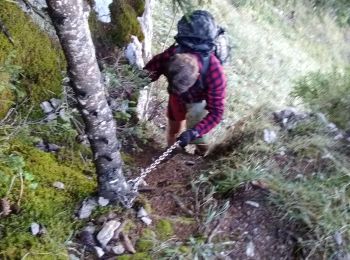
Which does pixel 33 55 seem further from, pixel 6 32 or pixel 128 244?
pixel 128 244

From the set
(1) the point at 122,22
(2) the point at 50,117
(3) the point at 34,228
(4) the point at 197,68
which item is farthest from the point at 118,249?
(1) the point at 122,22

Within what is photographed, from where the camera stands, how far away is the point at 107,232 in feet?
10.5

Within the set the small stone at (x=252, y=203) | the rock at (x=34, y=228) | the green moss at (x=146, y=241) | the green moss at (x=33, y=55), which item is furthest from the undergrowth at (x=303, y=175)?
the green moss at (x=33, y=55)

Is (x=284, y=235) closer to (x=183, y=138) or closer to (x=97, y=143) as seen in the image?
(x=183, y=138)

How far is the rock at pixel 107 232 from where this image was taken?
316 cm

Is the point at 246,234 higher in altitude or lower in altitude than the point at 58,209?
lower

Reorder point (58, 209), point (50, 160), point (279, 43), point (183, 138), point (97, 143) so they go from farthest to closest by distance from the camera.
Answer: point (279, 43) < point (183, 138) < point (50, 160) < point (58, 209) < point (97, 143)

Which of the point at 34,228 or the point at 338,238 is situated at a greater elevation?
the point at 34,228

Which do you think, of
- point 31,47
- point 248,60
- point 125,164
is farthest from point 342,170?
point 248,60

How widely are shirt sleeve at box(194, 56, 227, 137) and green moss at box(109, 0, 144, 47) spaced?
55.9 inches

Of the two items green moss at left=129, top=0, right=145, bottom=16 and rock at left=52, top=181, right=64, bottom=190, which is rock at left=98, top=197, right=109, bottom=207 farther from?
green moss at left=129, top=0, right=145, bottom=16

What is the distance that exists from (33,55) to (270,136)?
2.38m

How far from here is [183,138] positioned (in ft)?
13.5

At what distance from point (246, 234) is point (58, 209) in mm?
1421
